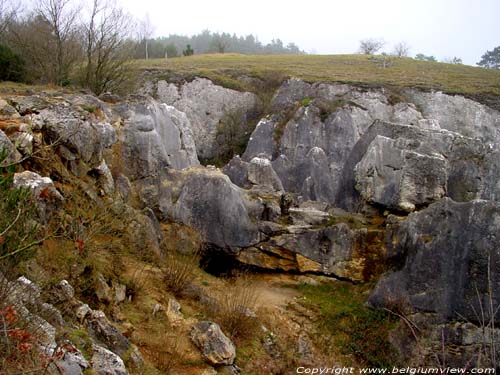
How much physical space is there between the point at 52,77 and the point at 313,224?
1206 centimetres

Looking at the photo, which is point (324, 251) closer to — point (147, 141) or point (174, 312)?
point (174, 312)

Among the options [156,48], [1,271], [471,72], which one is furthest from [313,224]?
[156,48]

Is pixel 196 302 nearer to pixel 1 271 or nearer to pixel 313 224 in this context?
pixel 313 224

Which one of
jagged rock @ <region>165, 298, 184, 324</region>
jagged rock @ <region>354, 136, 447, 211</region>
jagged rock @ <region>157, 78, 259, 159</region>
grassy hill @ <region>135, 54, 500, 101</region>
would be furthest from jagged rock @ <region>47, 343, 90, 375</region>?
grassy hill @ <region>135, 54, 500, 101</region>

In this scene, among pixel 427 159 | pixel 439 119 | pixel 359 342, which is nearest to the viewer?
pixel 359 342

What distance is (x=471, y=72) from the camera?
38469 mm

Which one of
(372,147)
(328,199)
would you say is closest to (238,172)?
(372,147)

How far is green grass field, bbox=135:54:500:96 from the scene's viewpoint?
3023 cm

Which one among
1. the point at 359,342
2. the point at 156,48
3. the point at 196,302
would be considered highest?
the point at 156,48

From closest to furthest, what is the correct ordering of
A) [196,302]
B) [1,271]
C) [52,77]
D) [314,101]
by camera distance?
[1,271] → [196,302] → [52,77] → [314,101]

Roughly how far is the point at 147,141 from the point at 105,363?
29.4 ft

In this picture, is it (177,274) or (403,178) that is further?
(403,178)

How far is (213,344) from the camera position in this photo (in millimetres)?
7859
